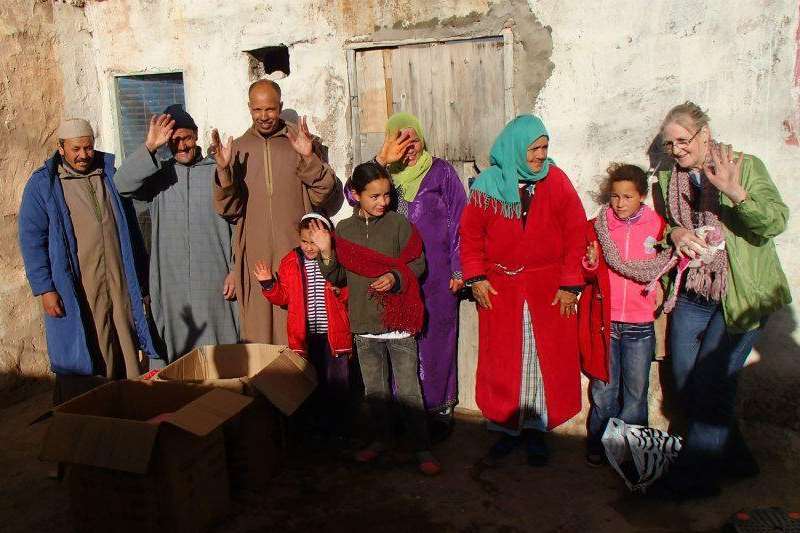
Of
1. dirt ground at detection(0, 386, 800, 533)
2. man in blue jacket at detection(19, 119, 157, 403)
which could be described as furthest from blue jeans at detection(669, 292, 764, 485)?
man in blue jacket at detection(19, 119, 157, 403)

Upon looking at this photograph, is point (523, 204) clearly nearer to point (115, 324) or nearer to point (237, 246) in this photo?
point (237, 246)

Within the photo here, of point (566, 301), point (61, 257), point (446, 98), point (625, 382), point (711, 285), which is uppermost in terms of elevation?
point (446, 98)

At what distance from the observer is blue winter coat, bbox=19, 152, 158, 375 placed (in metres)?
4.04

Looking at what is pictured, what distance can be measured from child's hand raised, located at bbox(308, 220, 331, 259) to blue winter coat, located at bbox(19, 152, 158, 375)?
130 cm

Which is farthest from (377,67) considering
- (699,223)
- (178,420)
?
(178,420)

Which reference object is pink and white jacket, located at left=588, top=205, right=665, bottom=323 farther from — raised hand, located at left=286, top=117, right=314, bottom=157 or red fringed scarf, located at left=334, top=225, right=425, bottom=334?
raised hand, located at left=286, top=117, right=314, bottom=157

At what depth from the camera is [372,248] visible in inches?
148

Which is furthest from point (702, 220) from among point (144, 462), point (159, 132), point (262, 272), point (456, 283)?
point (159, 132)

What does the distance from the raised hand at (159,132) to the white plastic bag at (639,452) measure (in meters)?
3.03

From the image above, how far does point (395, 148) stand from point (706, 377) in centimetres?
208

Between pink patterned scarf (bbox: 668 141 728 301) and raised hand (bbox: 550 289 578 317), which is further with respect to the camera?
raised hand (bbox: 550 289 578 317)

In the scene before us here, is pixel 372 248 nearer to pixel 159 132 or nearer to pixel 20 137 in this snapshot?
pixel 159 132

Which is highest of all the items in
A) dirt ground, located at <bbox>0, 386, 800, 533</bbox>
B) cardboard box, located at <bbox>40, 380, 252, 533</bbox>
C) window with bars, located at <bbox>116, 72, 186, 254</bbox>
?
window with bars, located at <bbox>116, 72, 186, 254</bbox>

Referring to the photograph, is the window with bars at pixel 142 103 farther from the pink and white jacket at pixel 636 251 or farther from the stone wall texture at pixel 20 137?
the pink and white jacket at pixel 636 251
